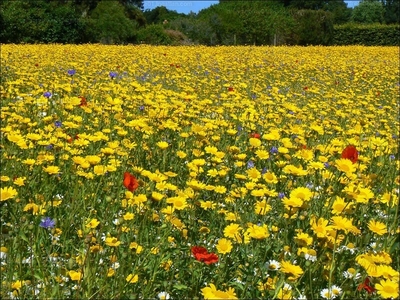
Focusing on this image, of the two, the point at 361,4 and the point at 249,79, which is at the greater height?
the point at 361,4

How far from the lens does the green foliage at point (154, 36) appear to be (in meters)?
21.1

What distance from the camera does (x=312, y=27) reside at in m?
29.4

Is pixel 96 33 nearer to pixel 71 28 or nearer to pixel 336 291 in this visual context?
pixel 71 28

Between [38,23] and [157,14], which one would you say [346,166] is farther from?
[157,14]

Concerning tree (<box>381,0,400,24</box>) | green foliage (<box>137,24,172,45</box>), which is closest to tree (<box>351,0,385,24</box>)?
tree (<box>381,0,400,24</box>)

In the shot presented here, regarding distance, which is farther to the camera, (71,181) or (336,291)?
(71,181)

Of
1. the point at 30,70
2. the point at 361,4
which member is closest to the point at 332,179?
the point at 30,70

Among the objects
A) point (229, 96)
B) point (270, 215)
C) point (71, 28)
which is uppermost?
point (71, 28)

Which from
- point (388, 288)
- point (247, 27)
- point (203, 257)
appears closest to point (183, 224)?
point (203, 257)

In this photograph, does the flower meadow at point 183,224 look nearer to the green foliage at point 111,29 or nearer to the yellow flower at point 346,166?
the yellow flower at point 346,166

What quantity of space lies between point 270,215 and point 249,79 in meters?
6.24

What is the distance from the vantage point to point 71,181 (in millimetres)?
2807

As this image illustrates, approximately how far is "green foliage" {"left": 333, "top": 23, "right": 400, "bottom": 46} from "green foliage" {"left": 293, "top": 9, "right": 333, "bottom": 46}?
239 centimetres

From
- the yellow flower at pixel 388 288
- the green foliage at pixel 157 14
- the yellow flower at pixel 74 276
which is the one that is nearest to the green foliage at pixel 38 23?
the yellow flower at pixel 74 276
